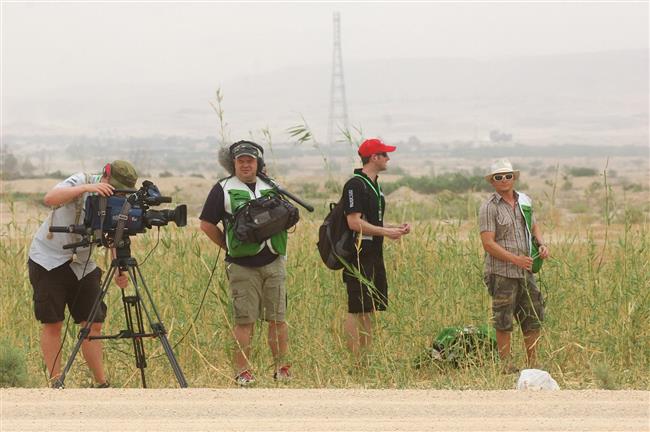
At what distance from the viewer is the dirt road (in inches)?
248

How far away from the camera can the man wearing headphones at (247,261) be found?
808 cm

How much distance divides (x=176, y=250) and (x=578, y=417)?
4.45 meters

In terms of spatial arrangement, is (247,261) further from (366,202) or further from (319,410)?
(319,410)

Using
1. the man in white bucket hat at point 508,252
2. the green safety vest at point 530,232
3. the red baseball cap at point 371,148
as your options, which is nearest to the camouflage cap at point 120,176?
the red baseball cap at point 371,148

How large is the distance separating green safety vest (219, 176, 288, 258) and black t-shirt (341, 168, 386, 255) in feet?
1.67

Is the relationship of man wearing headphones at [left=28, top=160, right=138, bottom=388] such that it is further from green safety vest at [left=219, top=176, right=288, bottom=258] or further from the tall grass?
green safety vest at [left=219, top=176, right=288, bottom=258]

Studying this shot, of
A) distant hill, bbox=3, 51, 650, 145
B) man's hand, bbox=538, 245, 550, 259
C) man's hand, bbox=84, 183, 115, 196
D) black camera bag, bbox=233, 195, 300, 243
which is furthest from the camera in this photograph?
distant hill, bbox=3, 51, 650, 145

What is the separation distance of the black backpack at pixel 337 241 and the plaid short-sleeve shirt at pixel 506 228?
0.88 meters

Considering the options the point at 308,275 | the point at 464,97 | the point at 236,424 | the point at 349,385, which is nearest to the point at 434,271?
the point at 308,275

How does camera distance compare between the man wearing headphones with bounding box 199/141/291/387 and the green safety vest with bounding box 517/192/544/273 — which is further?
the green safety vest with bounding box 517/192/544/273

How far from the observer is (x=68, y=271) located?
25.7 ft

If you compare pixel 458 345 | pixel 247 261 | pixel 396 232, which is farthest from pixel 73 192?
pixel 458 345

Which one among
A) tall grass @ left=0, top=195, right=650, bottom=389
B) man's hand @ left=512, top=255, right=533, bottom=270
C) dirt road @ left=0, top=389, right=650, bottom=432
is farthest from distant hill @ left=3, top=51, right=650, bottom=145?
dirt road @ left=0, top=389, right=650, bottom=432

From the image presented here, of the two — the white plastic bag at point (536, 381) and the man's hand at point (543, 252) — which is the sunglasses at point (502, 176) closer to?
the man's hand at point (543, 252)
